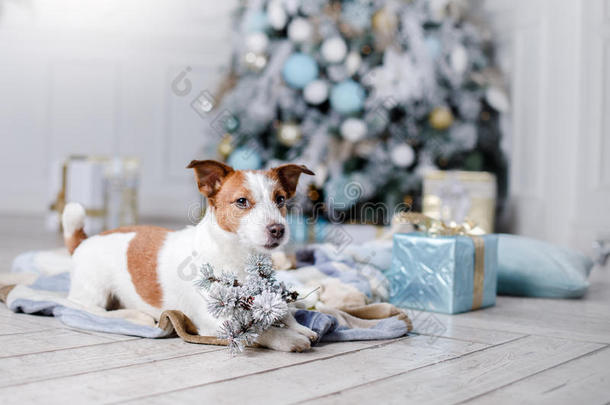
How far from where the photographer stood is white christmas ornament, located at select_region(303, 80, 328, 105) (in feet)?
11.6

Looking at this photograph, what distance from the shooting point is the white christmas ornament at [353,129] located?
3.52 m

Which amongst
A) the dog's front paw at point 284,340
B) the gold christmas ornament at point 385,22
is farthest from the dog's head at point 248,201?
the gold christmas ornament at point 385,22

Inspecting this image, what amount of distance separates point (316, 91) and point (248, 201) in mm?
2152

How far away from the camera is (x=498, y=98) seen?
Answer: 3744mm

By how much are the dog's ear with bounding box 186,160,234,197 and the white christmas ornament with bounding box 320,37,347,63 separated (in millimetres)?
2094

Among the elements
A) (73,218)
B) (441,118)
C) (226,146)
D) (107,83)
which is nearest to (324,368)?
(73,218)

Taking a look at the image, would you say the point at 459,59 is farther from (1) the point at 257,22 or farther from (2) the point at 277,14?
(1) the point at 257,22

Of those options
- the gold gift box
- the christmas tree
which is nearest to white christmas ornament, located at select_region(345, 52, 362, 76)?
the christmas tree

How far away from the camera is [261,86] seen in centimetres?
365

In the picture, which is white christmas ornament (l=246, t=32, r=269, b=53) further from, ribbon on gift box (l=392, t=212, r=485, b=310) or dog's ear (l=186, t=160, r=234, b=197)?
dog's ear (l=186, t=160, r=234, b=197)

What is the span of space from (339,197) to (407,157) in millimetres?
431

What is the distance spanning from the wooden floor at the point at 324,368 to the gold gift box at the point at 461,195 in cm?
172

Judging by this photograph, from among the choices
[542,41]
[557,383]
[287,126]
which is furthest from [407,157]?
[557,383]

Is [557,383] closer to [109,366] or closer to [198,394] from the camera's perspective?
[198,394]
